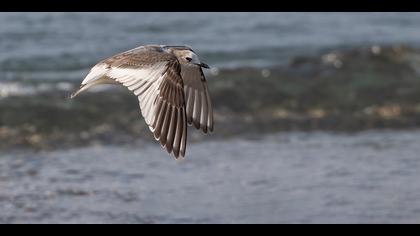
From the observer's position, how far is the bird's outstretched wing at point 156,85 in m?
4.98

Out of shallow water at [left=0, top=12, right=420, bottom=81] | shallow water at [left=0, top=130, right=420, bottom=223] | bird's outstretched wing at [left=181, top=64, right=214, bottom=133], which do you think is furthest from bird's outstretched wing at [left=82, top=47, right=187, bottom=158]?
shallow water at [left=0, top=12, right=420, bottom=81]

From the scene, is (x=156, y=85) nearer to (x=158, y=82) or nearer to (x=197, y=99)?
(x=158, y=82)

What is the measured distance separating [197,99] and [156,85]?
0.67 m

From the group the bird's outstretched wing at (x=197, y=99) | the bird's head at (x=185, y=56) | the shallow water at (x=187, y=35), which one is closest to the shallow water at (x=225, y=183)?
the bird's outstretched wing at (x=197, y=99)

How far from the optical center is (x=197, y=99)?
5828mm

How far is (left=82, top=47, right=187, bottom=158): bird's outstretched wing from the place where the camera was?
4984 millimetres

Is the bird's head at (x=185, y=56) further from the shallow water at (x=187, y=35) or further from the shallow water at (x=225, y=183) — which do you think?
the shallow water at (x=187, y=35)

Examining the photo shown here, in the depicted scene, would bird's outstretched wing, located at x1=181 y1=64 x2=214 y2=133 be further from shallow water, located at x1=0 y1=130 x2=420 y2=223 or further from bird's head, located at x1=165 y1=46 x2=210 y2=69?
shallow water, located at x1=0 y1=130 x2=420 y2=223

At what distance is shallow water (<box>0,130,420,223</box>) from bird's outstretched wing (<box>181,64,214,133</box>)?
34.7 inches

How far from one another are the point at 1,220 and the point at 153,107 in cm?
170

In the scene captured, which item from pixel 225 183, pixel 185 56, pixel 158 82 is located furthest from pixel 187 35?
pixel 158 82
